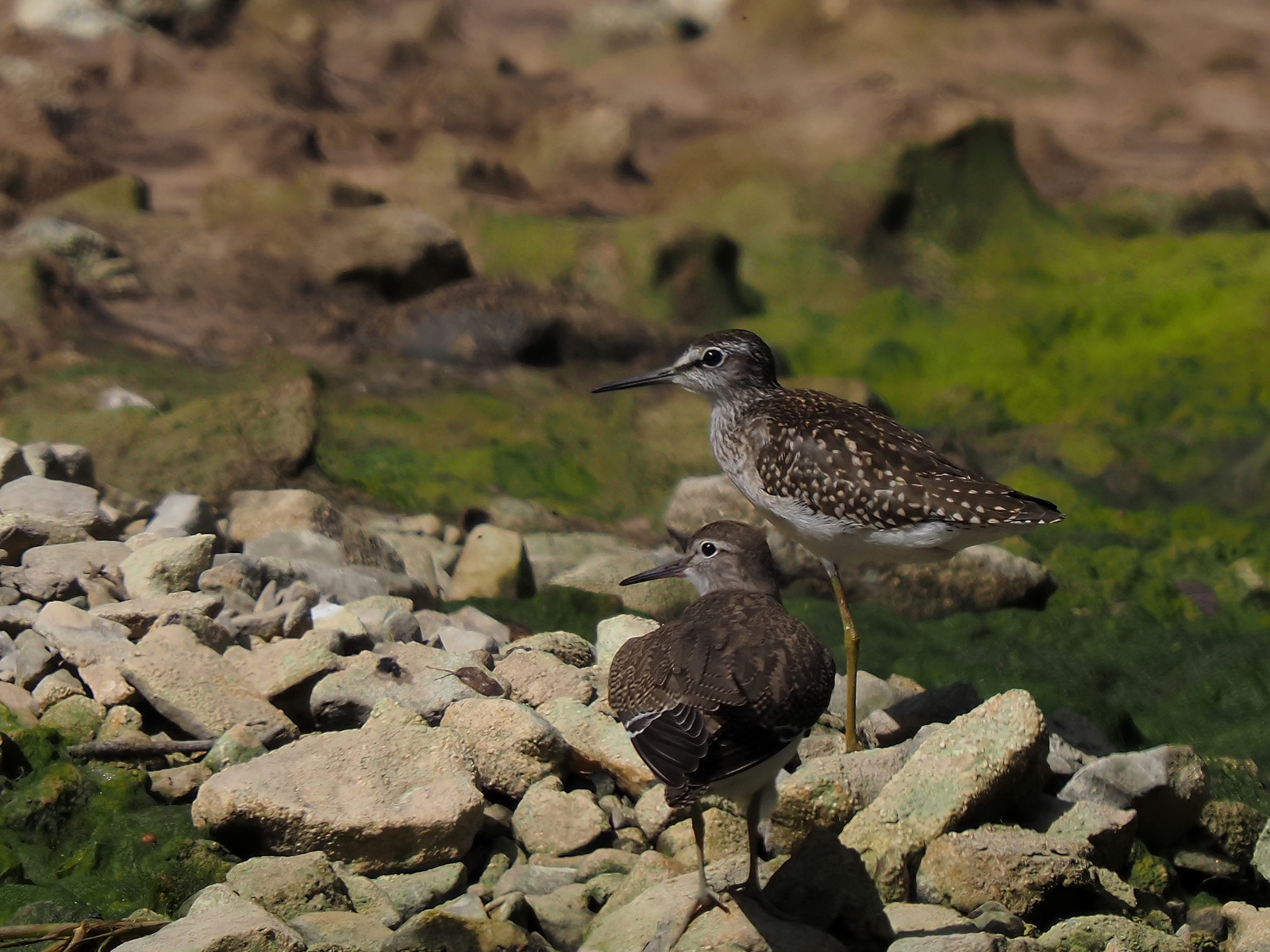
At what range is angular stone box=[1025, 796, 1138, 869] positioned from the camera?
5.66m

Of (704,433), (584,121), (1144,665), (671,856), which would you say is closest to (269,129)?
(584,121)

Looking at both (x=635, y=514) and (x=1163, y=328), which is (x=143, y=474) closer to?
(x=635, y=514)

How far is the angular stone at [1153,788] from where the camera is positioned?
5.91 metres

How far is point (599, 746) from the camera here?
19.8 feet

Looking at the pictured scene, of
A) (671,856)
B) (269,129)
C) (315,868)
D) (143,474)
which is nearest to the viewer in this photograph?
(315,868)

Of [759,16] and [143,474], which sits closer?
[143,474]

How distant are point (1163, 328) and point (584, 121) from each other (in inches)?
368

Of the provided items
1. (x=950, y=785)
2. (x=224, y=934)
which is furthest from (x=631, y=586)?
(x=224, y=934)

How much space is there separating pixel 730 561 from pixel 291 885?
7.40 ft

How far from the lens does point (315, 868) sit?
511cm

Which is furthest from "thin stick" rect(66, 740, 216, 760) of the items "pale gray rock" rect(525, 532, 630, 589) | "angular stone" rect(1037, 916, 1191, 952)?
"angular stone" rect(1037, 916, 1191, 952)

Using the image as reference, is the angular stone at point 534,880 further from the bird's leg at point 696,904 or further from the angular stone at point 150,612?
the angular stone at point 150,612

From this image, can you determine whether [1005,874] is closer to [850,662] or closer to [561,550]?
[850,662]

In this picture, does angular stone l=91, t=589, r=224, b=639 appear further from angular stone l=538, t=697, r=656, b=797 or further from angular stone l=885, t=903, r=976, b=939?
angular stone l=885, t=903, r=976, b=939
